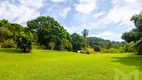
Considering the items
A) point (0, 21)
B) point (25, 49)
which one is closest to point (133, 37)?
point (25, 49)

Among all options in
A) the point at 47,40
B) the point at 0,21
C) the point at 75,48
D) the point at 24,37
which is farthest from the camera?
the point at 75,48

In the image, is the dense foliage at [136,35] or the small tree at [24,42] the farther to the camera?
the small tree at [24,42]

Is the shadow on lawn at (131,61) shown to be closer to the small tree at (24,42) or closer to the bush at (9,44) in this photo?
the small tree at (24,42)

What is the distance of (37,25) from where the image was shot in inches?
1914

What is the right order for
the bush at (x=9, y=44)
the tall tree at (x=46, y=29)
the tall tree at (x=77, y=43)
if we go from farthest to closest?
the tall tree at (x=77, y=43) → the tall tree at (x=46, y=29) → the bush at (x=9, y=44)

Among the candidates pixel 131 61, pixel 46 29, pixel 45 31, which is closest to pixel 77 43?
pixel 45 31

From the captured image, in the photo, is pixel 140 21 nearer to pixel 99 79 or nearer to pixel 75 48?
pixel 99 79

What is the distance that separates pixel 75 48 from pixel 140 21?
33512mm

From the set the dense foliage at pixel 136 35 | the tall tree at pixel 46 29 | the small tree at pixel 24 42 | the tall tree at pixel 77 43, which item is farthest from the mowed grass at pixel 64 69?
the tall tree at pixel 77 43

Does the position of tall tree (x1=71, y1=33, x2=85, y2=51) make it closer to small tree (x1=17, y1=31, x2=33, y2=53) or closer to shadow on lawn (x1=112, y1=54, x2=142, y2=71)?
small tree (x1=17, y1=31, x2=33, y2=53)

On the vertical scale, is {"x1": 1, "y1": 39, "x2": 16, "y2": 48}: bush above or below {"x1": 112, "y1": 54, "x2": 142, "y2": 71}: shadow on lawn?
above

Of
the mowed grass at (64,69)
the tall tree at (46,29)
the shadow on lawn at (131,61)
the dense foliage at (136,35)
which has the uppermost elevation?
the tall tree at (46,29)

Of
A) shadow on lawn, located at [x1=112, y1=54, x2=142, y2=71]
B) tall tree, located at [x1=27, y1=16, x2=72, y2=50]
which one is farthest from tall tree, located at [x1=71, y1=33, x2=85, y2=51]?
shadow on lawn, located at [x1=112, y1=54, x2=142, y2=71]

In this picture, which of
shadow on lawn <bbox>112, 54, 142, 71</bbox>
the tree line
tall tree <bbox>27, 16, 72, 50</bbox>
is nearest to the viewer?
shadow on lawn <bbox>112, 54, 142, 71</bbox>
